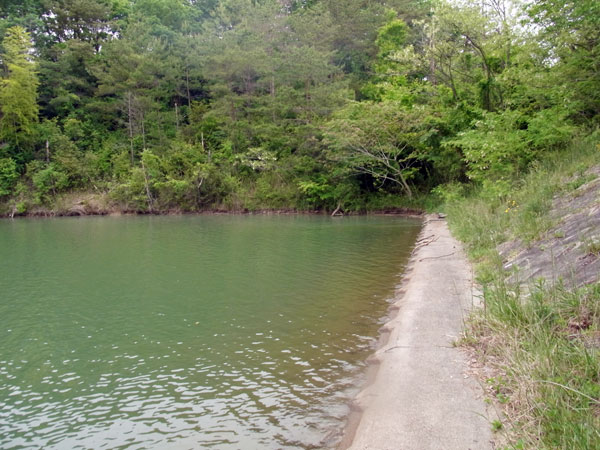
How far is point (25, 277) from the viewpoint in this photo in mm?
10531

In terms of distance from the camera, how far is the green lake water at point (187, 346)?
4.02m

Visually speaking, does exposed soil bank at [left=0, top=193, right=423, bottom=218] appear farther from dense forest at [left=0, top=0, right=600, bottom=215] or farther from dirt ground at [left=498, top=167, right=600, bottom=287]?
dirt ground at [left=498, top=167, right=600, bottom=287]

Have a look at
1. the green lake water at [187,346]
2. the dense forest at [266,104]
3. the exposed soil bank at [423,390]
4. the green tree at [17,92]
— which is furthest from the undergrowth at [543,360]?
the green tree at [17,92]

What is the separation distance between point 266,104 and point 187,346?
98.5 ft

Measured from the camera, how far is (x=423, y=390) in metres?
4.01

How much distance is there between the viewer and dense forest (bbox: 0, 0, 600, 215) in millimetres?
18797

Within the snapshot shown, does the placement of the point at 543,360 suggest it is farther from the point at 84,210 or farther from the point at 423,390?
the point at 84,210

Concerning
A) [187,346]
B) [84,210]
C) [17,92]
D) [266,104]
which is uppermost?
[17,92]

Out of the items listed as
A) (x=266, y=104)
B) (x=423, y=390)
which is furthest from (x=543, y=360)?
(x=266, y=104)

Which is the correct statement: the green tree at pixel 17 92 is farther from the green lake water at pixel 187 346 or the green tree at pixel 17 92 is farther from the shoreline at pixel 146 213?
the green lake water at pixel 187 346

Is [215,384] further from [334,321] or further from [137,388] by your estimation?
[334,321]

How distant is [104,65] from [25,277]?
107ft

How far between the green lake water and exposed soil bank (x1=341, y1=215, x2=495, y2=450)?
1.09 feet

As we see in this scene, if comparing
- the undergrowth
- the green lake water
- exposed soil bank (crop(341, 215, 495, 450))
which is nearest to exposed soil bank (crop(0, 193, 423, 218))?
the green lake water
